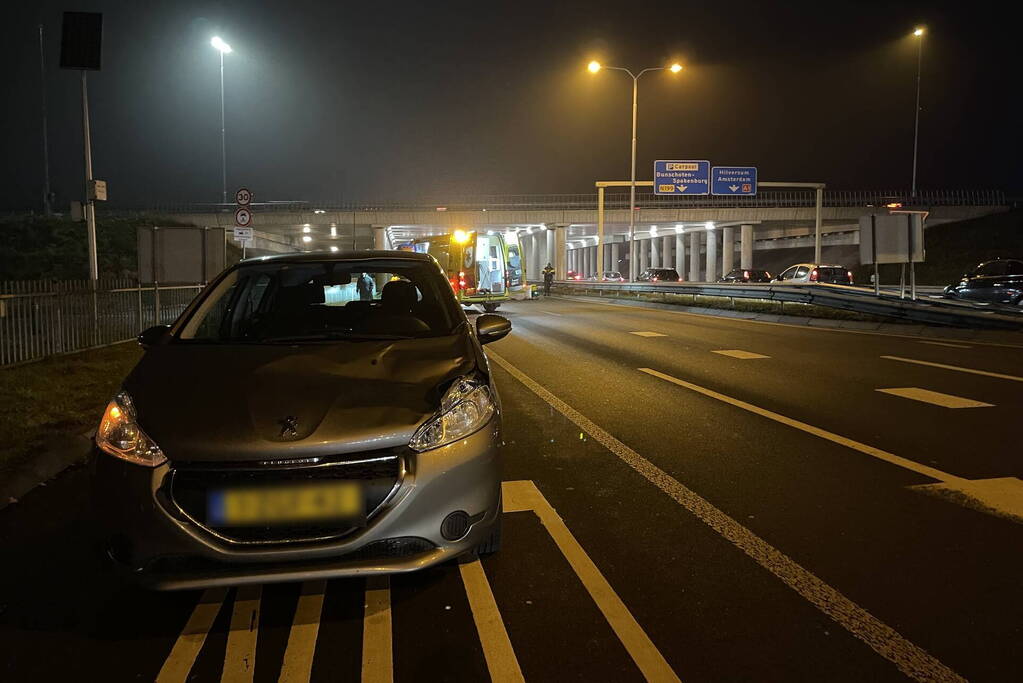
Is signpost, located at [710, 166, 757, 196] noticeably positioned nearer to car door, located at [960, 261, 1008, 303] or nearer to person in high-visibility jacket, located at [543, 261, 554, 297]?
person in high-visibility jacket, located at [543, 261, 554, 297]

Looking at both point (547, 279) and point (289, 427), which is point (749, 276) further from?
point (289, 427)

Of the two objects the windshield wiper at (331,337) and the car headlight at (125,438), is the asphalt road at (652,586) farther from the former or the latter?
the windshield wiper at (331,337)

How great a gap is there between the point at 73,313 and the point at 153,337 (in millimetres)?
9256

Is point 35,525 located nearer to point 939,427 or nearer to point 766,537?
point 766,537

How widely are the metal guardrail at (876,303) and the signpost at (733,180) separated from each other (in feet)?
37.9

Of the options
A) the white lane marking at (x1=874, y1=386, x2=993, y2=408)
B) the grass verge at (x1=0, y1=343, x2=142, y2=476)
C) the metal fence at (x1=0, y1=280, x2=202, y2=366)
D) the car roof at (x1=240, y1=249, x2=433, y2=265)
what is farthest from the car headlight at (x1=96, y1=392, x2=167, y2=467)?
the metal fence at (x1=0, y1=280, x2=202, y2=366)

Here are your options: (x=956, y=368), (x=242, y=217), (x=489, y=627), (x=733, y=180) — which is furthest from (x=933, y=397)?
(x=733, y=180)

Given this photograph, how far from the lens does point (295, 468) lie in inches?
123

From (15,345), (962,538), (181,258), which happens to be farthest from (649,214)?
(962,538)

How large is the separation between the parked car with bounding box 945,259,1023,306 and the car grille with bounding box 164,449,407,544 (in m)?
24.0

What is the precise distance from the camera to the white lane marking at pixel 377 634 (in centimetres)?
288

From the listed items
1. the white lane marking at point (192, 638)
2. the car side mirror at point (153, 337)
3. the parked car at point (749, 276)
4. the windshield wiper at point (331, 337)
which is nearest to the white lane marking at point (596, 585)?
the windshield wiper at point (331, 337)

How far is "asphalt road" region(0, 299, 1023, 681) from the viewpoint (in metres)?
2.97

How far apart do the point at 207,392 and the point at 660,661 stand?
2.28m
